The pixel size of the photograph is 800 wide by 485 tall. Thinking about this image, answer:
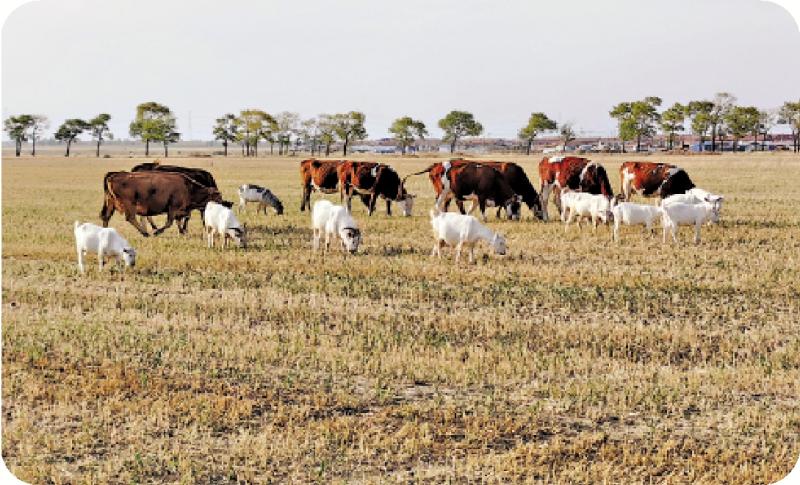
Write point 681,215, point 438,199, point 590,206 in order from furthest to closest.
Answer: point 438,199 → point 590,206 → point 681,215

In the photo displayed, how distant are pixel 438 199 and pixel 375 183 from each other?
287cm

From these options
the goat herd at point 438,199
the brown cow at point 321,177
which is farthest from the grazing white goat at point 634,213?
the brown cow at point 321,177

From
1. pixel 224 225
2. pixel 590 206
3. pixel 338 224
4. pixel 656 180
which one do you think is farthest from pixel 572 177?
pixel 224 225

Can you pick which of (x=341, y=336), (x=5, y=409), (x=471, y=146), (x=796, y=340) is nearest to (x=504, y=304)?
(x=341, y=336)

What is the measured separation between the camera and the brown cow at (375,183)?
88.8 feet

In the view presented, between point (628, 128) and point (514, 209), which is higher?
point (628, 128)

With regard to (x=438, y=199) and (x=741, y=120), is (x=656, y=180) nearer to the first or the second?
(x=438, y=199)

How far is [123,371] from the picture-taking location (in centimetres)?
948

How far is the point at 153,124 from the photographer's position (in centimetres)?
12962

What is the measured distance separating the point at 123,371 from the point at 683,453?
5888mm

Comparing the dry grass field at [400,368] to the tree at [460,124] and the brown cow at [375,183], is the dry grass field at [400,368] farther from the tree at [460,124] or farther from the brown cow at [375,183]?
the tree at [460,124]

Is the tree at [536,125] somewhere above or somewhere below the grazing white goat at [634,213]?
above

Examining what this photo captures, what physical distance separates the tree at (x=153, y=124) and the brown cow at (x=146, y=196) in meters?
112

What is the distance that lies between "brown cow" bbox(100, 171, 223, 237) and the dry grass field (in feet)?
11.2
